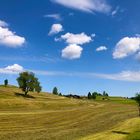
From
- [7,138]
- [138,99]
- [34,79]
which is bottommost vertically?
[7,138]

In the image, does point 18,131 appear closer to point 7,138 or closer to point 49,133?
point 49,133

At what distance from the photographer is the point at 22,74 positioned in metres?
159

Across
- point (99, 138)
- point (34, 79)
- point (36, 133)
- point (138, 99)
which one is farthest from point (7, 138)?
point (34, 79)

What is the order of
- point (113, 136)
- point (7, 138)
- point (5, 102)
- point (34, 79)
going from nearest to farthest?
point (7, 138), point (113, 136), point (5, 102), point (34, 79)

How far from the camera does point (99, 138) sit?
1519 inches

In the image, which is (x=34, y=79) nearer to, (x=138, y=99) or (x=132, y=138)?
(x=138, y=99)

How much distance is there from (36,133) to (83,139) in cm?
692

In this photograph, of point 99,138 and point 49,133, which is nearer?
point 99,138

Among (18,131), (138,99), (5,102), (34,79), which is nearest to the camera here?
(18,131)

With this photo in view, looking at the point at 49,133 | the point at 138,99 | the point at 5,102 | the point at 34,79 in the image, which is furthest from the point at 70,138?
the point at 34,79

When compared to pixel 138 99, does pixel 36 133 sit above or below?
below

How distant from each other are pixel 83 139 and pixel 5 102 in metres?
64.8

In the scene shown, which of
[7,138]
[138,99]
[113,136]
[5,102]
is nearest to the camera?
[7,138]

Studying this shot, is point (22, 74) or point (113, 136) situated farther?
point (22, 74)
